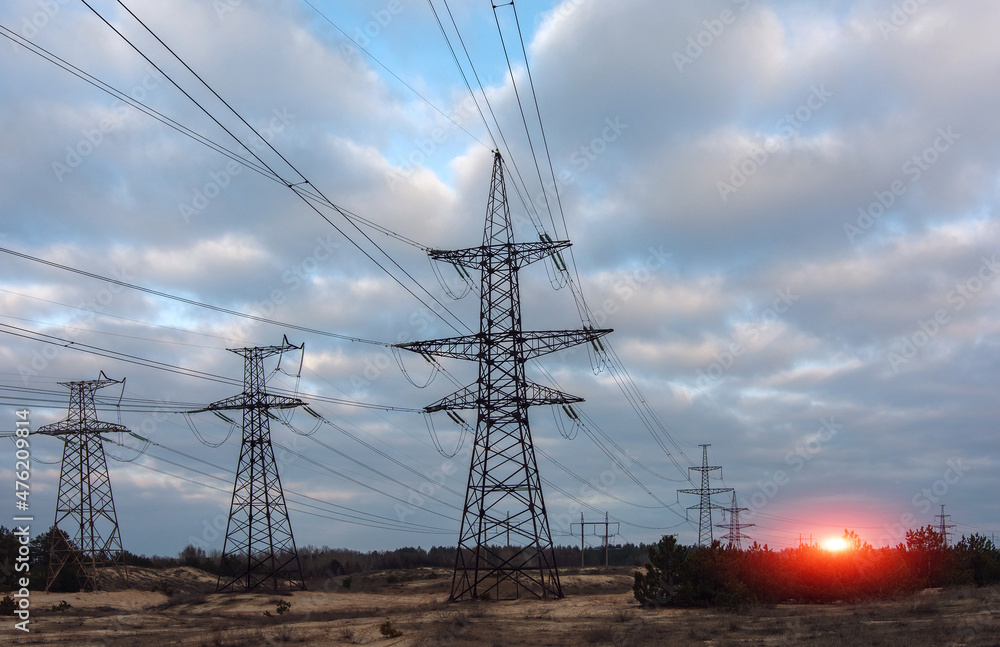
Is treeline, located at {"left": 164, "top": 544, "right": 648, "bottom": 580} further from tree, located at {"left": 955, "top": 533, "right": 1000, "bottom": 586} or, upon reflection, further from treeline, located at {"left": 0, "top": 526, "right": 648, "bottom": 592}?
tree, located at {"left": 955, "top": 533, "right": 1000, "bottom": 586}

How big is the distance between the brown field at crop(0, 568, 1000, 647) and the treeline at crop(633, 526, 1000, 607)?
1.39 meters

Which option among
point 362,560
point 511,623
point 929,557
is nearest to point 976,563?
point 929,557

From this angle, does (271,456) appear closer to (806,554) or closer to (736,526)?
(806,554)

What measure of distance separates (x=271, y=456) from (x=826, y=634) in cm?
4199

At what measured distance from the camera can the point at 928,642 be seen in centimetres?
2447

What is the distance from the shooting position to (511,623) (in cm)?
3294

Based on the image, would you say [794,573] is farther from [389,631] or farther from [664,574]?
[389,631]

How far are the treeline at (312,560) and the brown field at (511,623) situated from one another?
11174 millimetres

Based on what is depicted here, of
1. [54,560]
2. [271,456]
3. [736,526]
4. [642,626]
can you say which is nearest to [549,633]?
[642,626]

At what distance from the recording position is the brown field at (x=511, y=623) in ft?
90.4

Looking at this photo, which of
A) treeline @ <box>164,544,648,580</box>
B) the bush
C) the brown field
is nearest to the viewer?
the brown field

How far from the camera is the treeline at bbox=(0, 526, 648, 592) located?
6250 centimetres

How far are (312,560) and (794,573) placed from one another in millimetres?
108275

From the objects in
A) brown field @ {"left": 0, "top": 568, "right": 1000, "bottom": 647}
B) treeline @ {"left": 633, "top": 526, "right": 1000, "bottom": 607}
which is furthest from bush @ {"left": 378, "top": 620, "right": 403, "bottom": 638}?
treeline @ {"left": 633, "top": 526, "right": 1000, "bottom": 607}
